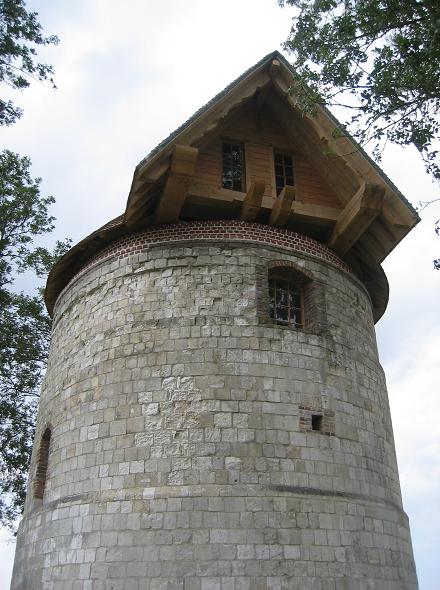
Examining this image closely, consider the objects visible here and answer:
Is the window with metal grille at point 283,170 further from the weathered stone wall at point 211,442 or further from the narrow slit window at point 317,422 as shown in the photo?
the narrow slit window at point 317,422

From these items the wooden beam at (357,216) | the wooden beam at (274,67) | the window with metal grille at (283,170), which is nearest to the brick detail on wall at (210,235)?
the wooden beam at (357,216)

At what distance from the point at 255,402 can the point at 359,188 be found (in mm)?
4312

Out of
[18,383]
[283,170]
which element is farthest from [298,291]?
[18,383]

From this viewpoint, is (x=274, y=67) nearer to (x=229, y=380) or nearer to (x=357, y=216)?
(x=357, y=216)

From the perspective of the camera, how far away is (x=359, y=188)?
1045 centimetres

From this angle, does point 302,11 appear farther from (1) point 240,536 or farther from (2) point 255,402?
(1) point 240,536

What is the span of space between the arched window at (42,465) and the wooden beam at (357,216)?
6.29 metres

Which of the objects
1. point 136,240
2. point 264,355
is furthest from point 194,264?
point 264,355

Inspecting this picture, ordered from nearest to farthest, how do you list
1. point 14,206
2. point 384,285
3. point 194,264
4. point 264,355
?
point 264,355 < point 194,264 < point 384,285 < point 14,206

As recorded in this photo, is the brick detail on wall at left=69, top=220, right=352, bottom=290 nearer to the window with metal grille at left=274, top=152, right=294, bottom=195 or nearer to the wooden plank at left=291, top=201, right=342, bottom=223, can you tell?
the wooden plank at left=291, top=201, right=342, bottom=223

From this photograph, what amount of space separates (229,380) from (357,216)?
3.83 m

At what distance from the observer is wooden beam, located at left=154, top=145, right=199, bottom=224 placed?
9.39 meters

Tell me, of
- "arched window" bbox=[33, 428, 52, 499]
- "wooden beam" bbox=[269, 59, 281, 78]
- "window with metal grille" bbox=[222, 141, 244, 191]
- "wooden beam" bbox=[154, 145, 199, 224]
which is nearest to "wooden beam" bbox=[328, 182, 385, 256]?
"window with metal grille" bbox=[222, 141, 244, 191]

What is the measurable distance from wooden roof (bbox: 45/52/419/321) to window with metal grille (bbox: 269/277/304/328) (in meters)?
1.11
